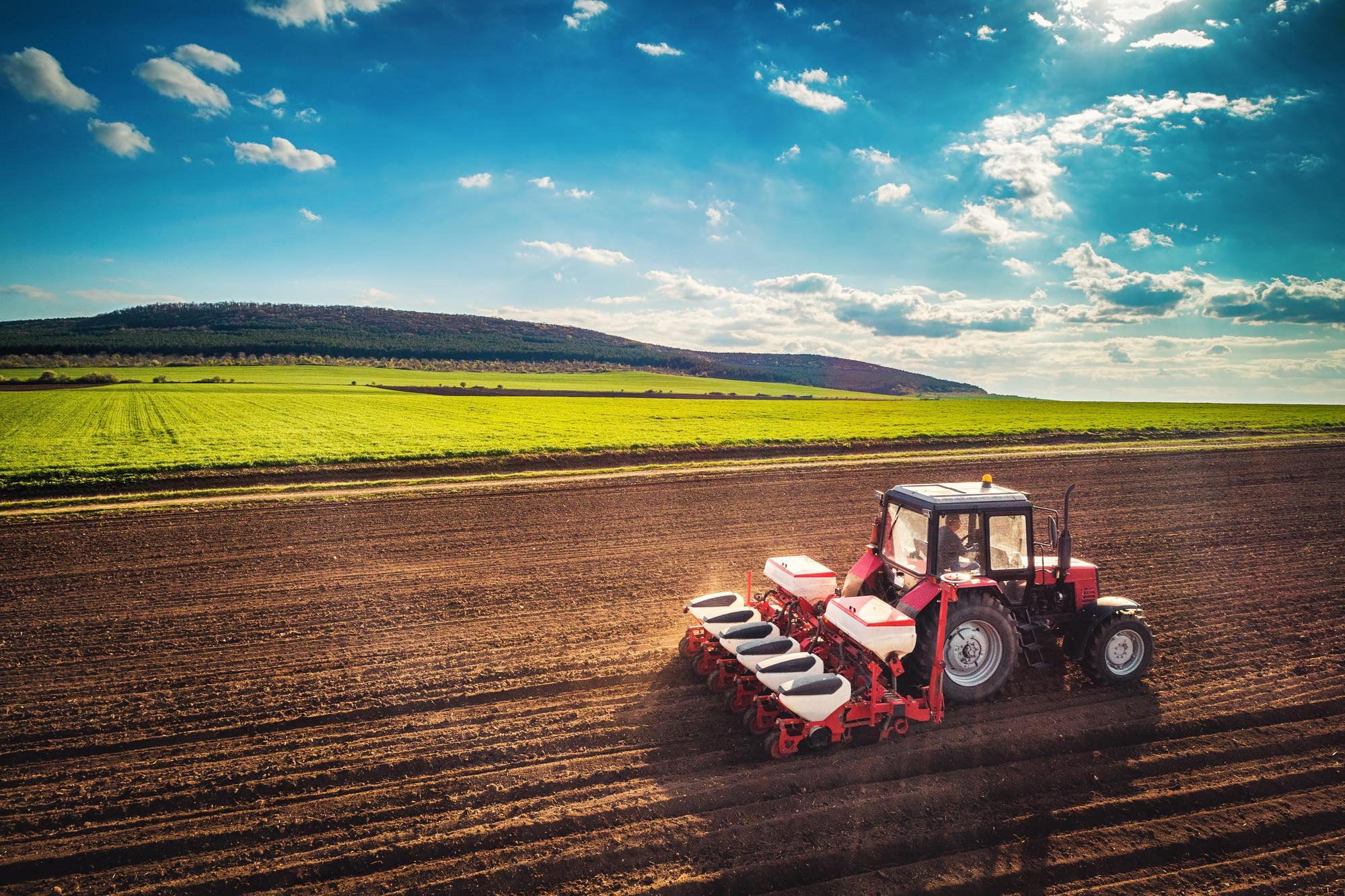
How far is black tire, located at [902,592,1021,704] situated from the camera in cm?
656

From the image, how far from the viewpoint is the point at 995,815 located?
5352 mm

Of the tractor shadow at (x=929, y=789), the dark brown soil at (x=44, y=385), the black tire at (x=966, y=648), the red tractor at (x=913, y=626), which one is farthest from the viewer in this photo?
the dark brown soil at (x=44, y=385)

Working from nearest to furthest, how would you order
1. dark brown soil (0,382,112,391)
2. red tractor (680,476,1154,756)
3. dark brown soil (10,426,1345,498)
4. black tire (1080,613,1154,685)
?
red tractor (680,476,1154,756)
black tire (1080,613,1154,685)
dark brown soil (10,426,1345,498)
dark brown soil (0,382,112,391)

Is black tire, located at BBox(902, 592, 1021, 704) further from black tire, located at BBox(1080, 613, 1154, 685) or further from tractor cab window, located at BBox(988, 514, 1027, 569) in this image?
black tire, located at BBox(1080, 613, 1154, 685)

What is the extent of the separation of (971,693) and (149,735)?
27.0 feet

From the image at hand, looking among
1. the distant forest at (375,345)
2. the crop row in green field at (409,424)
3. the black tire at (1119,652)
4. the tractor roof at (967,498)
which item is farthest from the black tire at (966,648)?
the distant forest at (375,345)

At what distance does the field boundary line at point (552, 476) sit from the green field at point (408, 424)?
2041 mm

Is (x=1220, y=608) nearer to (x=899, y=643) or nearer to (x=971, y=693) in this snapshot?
(x=971, y=693)

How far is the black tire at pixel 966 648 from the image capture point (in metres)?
6.56

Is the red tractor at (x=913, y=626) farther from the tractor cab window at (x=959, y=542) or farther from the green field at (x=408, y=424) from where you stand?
the green field at (x=408, y=424)

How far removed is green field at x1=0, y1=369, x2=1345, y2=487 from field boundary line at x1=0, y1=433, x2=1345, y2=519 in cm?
204

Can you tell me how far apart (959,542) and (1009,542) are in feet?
2.23

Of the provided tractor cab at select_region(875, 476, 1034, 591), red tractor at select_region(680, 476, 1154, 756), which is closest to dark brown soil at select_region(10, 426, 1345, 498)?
red tractor at select_region(680, 476, 1154, 756)

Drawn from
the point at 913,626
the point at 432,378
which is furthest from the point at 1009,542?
the point at 432,378
